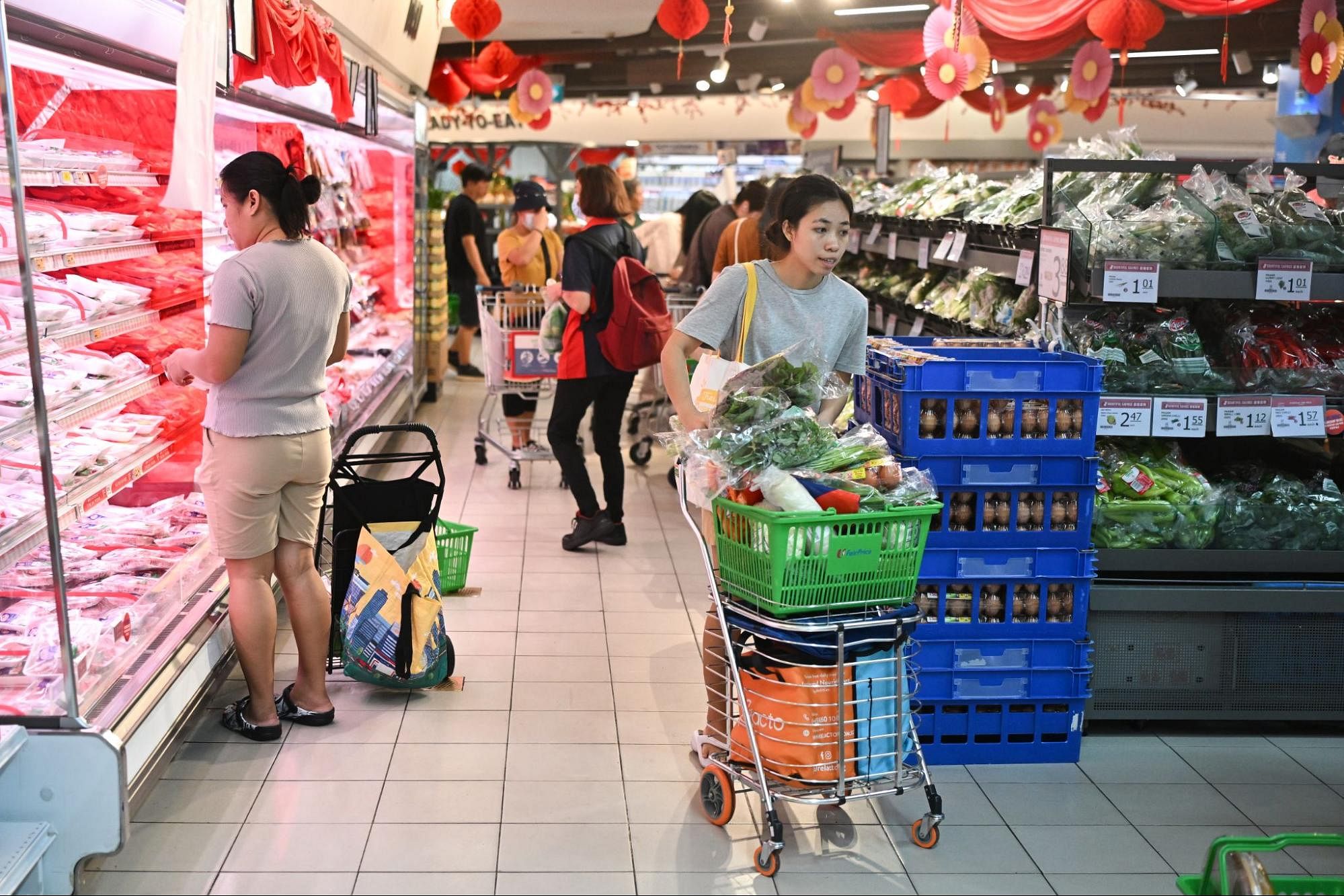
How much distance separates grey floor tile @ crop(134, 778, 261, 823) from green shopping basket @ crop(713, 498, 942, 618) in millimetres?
1477

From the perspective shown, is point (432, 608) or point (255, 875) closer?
point (255, 875)

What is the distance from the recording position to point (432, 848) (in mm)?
3227

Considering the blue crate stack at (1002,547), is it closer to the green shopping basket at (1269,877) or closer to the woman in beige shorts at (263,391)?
the green shopping basket at (1269,877)

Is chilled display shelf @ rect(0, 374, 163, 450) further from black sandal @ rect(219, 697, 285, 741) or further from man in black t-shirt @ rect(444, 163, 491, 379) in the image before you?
man in black t-shirt @ rect(444, 163, 491, 379)

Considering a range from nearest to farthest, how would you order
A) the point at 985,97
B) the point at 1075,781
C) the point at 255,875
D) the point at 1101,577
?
the point at 255,875, the point at 1075,781, the point at 1101,577, the point at 985,97

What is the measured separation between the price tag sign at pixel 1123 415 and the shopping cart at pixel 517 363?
11.6 feet

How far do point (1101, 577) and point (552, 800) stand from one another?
1890mm

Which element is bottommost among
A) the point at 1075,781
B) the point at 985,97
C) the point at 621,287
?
the point at 1075,781

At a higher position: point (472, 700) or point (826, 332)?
point (826, 332)

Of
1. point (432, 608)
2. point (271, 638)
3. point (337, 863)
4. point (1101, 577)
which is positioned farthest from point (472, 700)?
point (1101, 577)

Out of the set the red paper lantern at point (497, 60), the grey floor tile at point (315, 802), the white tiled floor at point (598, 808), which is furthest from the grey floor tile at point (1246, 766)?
the red paper lantern at point (497, 60)

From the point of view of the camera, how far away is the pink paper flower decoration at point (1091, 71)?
12023mm

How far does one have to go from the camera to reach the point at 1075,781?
3783 mm

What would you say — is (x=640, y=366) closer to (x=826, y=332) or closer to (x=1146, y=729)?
(x=826, y=332)
